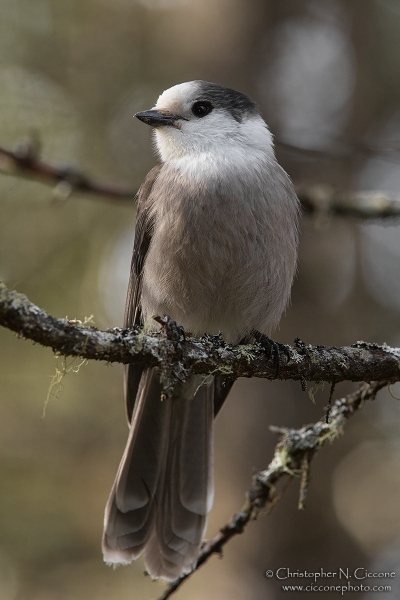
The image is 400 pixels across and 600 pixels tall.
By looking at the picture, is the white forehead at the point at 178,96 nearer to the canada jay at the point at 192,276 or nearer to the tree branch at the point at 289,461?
the canada jay at the point at 192,276

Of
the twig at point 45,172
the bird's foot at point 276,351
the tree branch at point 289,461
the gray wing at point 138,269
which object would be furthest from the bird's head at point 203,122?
the tree branch at point 289,461

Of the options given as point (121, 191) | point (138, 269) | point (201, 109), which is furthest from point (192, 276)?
point (201, 109)

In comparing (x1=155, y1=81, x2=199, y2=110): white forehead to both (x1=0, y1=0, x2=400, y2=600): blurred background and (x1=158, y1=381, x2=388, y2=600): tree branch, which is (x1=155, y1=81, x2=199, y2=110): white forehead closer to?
(x1=0, y1=0, x2=400, y2=600): blurred background

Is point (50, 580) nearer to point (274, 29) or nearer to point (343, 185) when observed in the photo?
point (343, 185)

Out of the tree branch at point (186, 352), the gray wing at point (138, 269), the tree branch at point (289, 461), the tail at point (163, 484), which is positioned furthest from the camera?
the gray wing at point (138, 269)

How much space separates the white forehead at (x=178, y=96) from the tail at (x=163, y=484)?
4.80 ft

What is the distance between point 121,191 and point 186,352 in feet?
4.90

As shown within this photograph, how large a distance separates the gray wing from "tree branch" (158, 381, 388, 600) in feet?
3.36

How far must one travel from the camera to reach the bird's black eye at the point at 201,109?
11.6 ft

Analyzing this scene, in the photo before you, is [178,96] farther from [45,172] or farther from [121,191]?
[45,172]

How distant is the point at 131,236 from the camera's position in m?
4.94

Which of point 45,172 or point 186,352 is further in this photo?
point 45,172

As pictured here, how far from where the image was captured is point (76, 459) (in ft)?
15.0

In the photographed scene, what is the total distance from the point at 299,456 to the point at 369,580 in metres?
1.81
